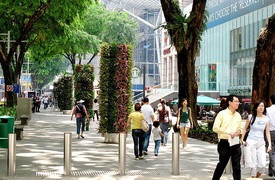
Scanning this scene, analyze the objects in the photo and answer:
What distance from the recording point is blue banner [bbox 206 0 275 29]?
5597 cm

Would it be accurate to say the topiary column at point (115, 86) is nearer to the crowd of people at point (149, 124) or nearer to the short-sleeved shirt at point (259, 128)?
the crowd of people at point (149, 124)

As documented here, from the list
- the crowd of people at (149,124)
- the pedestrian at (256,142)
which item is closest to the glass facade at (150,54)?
the crowd of people at (149,124)

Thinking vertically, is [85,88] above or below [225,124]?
above

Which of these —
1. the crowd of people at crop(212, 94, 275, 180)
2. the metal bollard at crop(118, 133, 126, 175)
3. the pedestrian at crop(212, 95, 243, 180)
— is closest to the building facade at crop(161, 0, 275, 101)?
the metal bollard at crop(118, 133, 126, 175)

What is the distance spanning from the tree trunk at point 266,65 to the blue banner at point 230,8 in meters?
34.3

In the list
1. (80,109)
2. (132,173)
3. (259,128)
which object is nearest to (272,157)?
(259,128)

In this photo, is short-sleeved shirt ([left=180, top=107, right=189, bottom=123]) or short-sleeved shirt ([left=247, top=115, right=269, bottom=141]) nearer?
short-sleeved shirt ([left=247, top=115, right=269, bottom=141])

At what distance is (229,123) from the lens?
31.6 ft

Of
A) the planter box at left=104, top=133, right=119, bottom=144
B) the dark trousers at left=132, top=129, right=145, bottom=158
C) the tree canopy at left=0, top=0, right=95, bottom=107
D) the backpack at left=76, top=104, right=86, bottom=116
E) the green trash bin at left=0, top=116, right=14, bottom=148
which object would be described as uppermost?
the tree canopy at left=0, top=0, right=95, bottom=107

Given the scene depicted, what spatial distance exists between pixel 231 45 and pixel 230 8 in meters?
4.04

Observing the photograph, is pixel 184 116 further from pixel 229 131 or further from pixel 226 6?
pixel 226 6

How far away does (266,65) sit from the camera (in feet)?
64.3

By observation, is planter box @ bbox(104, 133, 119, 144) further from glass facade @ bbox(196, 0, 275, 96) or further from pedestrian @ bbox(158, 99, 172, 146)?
glass facade @ bbox(196, 0, 275, 96)

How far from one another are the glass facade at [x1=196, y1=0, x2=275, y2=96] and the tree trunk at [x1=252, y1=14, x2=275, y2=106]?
111ft
